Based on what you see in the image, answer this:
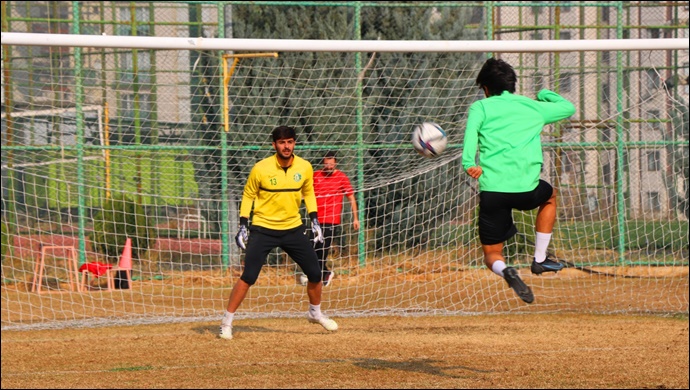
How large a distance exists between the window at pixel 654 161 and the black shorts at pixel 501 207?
8243 millimetres

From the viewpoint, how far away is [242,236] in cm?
955

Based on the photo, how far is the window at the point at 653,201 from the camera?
1503 cm

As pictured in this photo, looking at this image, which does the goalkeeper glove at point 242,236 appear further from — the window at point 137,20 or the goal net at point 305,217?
the window at point 137,20

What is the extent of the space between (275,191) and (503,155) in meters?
2.99

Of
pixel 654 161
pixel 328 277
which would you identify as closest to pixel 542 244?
pixel 328 277

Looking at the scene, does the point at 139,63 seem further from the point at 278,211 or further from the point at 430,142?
the point at 430,142

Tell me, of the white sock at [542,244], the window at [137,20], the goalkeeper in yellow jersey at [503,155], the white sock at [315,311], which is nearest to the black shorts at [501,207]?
the goalkeeper in yellow jersey at [503,155]

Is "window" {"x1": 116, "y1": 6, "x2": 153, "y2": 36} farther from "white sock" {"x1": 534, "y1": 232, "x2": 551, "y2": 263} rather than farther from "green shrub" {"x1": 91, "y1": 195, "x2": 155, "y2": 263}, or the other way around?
"white sock" {"x1": 534, "y1": 232, "x2": 551, "y2": 263}

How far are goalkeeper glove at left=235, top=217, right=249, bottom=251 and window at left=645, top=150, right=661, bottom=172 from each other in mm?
7851

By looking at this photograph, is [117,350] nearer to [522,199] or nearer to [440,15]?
[522,199]

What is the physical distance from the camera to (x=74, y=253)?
45.4ft

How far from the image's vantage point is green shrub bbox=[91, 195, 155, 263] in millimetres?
13883

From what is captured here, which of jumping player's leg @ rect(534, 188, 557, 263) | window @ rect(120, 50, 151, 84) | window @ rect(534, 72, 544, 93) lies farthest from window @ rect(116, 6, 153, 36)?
jumping player's leg @ rect(534, 188, 557, 263)

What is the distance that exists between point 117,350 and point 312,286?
1.94m
